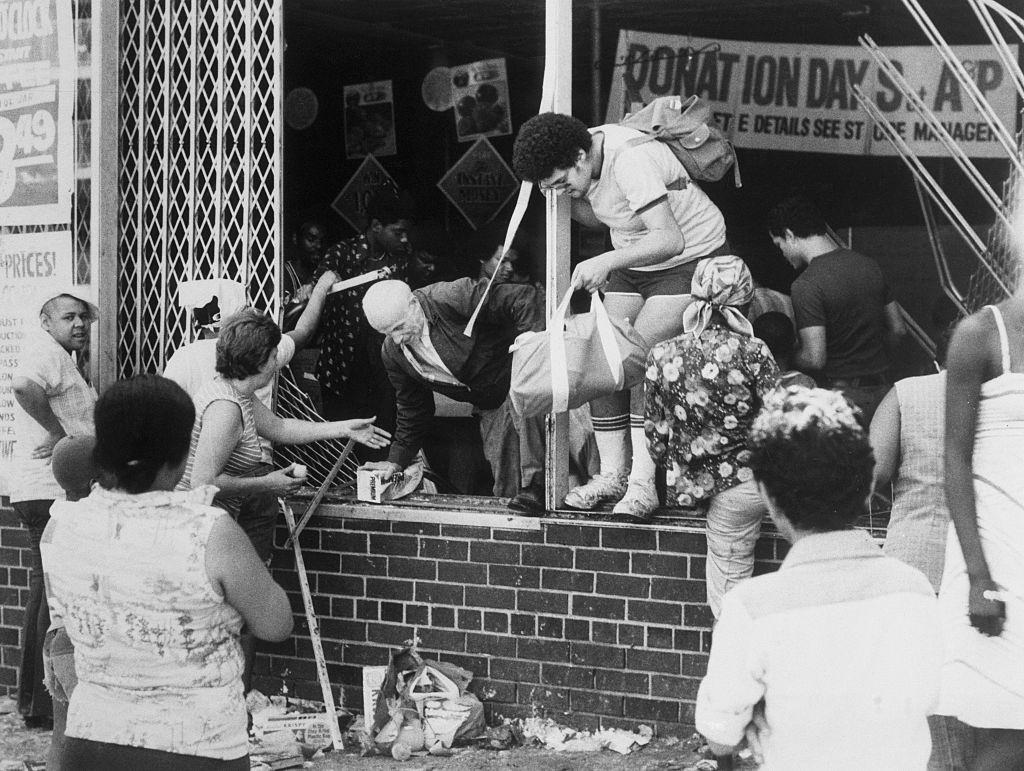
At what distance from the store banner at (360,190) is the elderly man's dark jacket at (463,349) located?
327cm

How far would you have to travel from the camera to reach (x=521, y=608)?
580 centimetres

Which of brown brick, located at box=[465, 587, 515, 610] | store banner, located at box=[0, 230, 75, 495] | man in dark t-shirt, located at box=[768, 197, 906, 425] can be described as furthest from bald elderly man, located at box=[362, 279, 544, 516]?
store banner, located at box=[0, 230, 75, 495]

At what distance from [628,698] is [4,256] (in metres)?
3.85

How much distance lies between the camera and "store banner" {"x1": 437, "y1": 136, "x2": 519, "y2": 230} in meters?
9.11

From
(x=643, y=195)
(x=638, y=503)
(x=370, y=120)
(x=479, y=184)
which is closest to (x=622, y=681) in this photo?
(x=638, y=503)

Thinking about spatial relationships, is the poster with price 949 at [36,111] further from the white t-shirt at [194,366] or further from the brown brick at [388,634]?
the brown brick at [388,634]

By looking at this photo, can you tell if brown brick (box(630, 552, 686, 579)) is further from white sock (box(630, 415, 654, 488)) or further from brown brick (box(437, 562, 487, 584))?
brown brick (box(437, 562, 487, 584))

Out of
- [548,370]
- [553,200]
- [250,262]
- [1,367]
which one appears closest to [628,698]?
[548,370]

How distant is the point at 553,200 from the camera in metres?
5.79

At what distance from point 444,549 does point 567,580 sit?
59cm

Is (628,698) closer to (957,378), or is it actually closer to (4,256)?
(957,378)

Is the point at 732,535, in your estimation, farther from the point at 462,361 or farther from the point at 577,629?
the point at 462,361

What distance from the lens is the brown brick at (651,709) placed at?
5.54m

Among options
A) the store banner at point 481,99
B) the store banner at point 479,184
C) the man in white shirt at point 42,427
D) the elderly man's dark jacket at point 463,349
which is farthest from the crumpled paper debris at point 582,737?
the store banner at point 481,99
